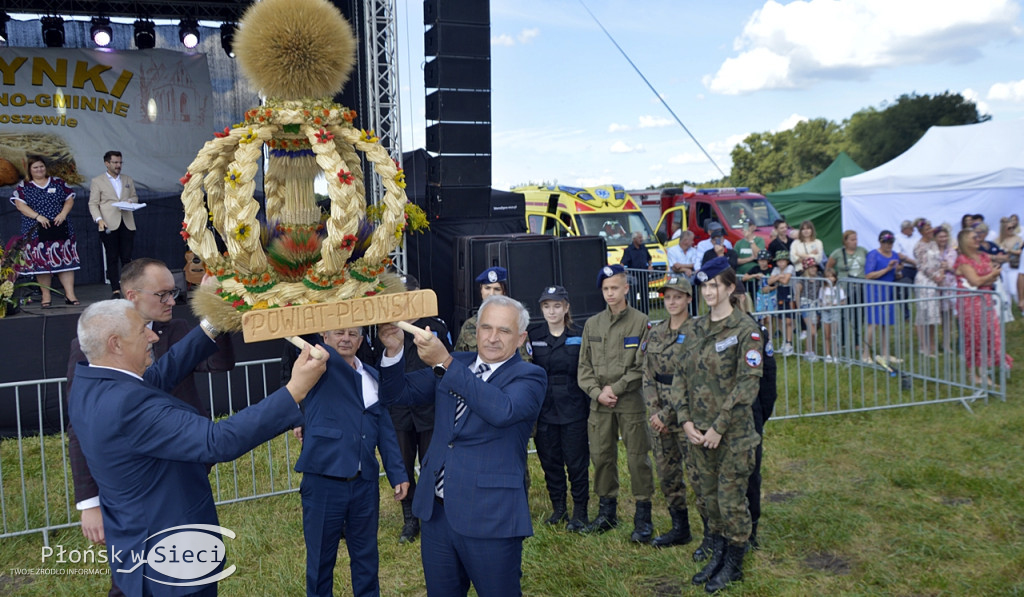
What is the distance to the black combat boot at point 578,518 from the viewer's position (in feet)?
18.0

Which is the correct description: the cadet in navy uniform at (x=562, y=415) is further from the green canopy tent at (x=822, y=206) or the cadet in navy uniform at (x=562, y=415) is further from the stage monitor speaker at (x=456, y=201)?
the green canopy tent at (x=822, y=206)

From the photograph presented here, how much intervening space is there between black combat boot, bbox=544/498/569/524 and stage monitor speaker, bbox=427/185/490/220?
17.7ft

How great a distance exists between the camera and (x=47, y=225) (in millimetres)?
9789

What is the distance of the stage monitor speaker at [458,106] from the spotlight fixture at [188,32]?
7.84 metres

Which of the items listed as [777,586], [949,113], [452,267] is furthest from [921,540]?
[949,113]

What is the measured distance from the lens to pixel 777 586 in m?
4.50

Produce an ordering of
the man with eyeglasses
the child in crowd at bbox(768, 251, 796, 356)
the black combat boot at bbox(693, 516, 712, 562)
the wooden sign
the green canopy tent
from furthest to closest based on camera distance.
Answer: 1. the green canopy tent
2. the child in crowd at bbox(768, 251, 796, 356)
3. the black combat boot at bbox(693, 516, 712, 562)
4. the man with eyeglasses
5. the wooden sign

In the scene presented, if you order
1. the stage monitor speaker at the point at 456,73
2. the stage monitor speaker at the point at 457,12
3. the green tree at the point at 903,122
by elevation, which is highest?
the green tree at the point at 903,122

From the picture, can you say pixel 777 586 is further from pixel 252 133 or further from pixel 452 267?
pixel 452 267

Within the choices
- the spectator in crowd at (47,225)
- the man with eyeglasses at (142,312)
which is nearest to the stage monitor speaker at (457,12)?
the spectator in crowd at (47,225)

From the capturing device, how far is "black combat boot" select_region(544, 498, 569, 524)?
565 centimetres

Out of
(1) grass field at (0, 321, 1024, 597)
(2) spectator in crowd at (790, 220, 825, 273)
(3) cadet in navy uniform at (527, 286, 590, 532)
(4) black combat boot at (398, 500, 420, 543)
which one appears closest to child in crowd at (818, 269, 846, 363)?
(2) spectator in crowd at (790, 220, 825, 273)

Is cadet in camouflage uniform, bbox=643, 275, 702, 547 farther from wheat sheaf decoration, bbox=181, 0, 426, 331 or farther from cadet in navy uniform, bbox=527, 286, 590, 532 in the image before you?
wheat sheaf decoration, bbox=181, 0, 426, 331

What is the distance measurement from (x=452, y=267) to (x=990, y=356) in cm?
671
